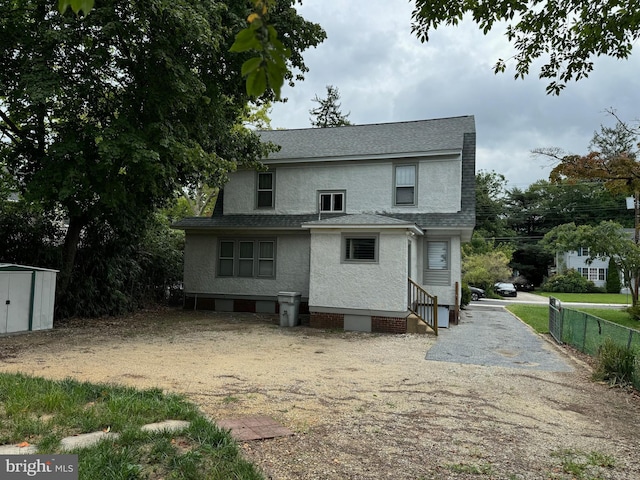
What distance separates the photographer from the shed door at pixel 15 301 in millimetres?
10078

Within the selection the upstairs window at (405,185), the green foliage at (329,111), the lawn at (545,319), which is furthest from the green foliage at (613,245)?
the green foliage at (329,111)

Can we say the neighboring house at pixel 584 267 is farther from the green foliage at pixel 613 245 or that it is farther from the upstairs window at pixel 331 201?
the upstairs window at pixel 331 201

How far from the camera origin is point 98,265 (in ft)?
45.3

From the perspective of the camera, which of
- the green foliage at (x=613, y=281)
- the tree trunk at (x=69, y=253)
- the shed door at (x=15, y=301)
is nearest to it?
the shed door at (x=15, y=301)

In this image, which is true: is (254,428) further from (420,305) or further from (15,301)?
(420,305)

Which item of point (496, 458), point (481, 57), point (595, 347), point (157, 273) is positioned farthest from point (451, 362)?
point (157, 273)

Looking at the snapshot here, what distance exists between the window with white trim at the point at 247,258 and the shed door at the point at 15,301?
6.79 metres

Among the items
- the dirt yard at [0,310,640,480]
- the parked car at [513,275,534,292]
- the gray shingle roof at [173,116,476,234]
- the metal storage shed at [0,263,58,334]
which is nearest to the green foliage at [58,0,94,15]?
the dirt yard at [0,310,640,480]

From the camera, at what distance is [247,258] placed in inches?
640

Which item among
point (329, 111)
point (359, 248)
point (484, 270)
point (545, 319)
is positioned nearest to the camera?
point (359, 248)

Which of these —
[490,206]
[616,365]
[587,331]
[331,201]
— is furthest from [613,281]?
[616,365]

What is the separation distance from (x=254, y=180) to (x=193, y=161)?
6249 mm

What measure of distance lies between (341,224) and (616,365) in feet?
23.9

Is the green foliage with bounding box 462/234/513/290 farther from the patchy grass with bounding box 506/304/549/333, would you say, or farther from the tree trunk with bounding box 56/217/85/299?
the tree trunk with bounding box 56/217/85/299
